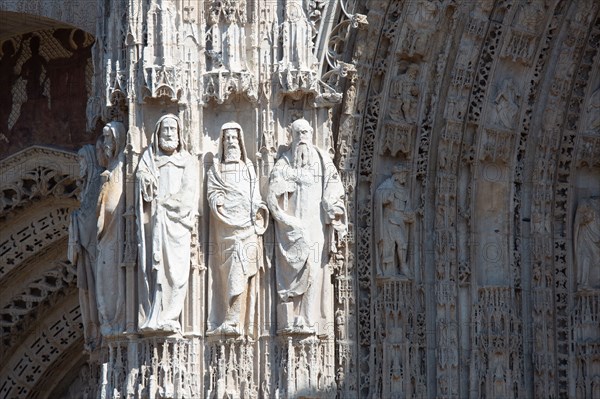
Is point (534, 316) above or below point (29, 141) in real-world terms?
below

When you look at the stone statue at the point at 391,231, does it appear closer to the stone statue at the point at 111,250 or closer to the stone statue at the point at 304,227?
the stone statue at the point at 304,227

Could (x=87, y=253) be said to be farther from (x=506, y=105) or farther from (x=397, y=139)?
(x=506, y=105)

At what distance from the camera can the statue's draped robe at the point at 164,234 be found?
62.5 feet

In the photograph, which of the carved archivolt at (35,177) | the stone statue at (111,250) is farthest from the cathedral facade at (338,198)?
the carved archivolt at (35,177)

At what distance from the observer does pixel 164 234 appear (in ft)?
62.7

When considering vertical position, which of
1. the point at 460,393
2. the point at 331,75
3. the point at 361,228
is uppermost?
the point at 331,75

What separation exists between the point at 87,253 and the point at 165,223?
101cm

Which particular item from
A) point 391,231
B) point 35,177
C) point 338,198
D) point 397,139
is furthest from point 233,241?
point 35,177

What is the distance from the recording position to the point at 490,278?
20.3 m

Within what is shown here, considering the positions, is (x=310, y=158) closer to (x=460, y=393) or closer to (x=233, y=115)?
(x=233, y=115)

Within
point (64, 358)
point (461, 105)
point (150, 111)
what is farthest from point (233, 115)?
point (64, 358)

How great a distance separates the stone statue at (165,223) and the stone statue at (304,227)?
2.51ft

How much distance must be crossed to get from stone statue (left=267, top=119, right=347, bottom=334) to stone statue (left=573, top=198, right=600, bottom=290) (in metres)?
2.33

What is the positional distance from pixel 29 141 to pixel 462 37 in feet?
14.7
